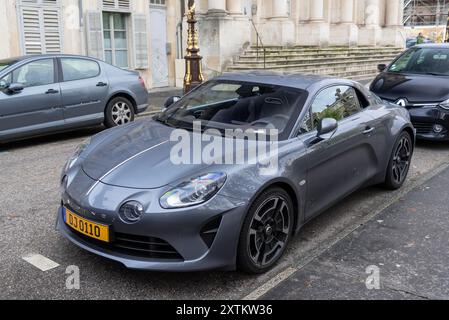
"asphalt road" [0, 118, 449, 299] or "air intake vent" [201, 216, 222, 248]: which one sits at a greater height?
"air intake vent" [201, 216, 222, 248]

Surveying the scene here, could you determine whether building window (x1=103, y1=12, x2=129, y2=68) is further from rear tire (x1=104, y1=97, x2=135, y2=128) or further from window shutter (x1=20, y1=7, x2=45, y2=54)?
rear tire (x1=104, y1=97, x2=135, y2=128)

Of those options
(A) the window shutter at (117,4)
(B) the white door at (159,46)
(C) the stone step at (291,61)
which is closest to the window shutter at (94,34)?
(A) the window shutter at (117,4)

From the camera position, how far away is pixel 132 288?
344 centimetres

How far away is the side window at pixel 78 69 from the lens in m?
8.42

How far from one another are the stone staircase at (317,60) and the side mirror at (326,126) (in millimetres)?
10850

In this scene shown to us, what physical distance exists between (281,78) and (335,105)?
58 cm

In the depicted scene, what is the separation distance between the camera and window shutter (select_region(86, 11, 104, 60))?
1366cm

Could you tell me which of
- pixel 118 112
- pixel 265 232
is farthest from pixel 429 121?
pixel 118 112

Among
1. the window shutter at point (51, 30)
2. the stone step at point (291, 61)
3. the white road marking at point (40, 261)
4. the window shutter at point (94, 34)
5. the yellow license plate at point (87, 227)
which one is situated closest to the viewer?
the yellow license plate at point (87, 227)

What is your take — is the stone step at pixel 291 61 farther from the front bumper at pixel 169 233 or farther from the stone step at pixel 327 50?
the front bumper at pixel 169 233

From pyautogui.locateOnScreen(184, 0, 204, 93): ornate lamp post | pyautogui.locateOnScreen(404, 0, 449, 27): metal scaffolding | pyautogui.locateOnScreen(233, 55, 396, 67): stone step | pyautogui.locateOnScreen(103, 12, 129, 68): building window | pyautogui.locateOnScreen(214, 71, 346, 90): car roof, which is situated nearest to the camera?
pyautogui.locateOnScreen(214, 71, 346, 90): car roof

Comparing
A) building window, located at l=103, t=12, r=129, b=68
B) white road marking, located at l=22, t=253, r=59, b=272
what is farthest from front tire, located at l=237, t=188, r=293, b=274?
building window, located at l=103, t=12, r=129, b=68

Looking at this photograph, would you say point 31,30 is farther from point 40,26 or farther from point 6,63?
point 6,63

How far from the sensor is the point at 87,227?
341 cm
